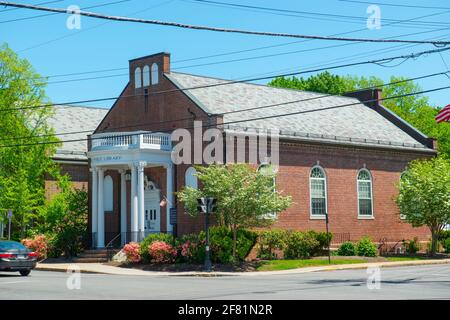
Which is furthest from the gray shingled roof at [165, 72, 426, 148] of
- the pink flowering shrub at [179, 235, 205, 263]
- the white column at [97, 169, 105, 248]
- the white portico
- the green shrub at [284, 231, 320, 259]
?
the pink flowering shrub at [179, 235, 205, 263]

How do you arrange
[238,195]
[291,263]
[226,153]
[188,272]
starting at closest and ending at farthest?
[188,272]
[238,195]
[291,263]
[226,153]

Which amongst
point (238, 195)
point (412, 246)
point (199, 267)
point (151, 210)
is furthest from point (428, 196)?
point (151, 210)

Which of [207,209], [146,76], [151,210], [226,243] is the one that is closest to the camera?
[207,209]

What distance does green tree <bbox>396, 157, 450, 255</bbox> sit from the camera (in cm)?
4178

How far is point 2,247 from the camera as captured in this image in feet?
100

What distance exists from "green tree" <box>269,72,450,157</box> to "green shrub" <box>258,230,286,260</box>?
37.9m

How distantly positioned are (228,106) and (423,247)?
16.2m

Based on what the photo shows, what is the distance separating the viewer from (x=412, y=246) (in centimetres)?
4534

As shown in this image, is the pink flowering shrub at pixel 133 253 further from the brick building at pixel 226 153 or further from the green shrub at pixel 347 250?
the green shrub at pixel 347 250

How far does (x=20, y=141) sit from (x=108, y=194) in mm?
6378

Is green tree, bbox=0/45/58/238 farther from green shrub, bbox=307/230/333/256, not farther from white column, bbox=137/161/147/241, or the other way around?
green shrub, bbox=307/230/333/256

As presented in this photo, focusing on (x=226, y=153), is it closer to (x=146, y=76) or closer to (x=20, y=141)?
(x=146, y=76)
